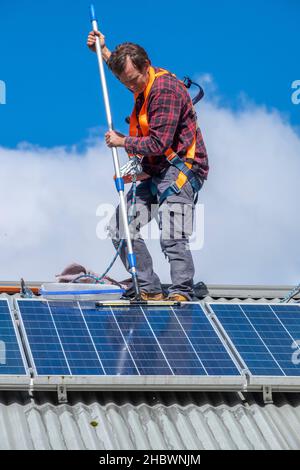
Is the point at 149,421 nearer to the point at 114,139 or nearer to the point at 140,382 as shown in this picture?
the point at 140,382

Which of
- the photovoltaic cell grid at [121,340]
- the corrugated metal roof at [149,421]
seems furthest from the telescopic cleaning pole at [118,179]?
the corrugated metal roof at [149,421]

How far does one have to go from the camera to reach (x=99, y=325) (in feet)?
34.1

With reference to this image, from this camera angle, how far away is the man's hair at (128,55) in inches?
447

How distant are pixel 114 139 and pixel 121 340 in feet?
7.93

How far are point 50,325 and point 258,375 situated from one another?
6.35ft

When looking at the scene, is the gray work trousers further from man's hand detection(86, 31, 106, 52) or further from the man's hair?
man's hand detection(86, 31, 106, 52)

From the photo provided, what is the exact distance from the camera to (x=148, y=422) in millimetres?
9461

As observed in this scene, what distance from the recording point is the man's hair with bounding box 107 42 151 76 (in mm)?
11359

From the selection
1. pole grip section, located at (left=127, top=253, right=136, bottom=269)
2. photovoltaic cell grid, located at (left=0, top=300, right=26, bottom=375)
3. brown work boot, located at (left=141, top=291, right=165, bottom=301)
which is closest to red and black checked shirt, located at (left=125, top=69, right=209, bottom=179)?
pole grip section, located at (left=127, top=253, right=136, bottom=269)

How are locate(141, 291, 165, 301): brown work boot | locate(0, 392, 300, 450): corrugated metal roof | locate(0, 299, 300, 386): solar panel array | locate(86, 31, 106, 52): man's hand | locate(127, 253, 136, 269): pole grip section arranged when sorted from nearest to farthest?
locate(0, 392, 300, 450): corrugated metal roof
locate(0, 299, 300, 386): solar panel array
locate(127, 253, 136, 269): pole grip section
locate(141, 291, 165, 301): brown work boot
locate(86, 31, 106, 52): man's hand

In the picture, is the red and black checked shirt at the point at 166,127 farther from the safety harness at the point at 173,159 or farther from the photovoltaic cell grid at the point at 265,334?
the photovoltaic cell grid at the point at 265,334

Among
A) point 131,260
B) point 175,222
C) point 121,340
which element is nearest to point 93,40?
point 175,222

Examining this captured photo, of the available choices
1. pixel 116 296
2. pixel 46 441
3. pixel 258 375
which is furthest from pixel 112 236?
pixel 46 441
